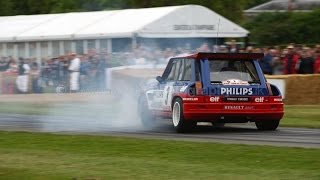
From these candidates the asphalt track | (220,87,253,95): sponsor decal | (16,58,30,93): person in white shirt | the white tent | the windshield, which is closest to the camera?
the asphalt track

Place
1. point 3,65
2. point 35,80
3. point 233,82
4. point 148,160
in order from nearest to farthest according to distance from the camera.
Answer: point 148,160 → point 233,82 → point 35,80 → point 3,65

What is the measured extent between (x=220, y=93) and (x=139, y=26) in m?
17.7

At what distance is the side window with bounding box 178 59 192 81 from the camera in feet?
55.6

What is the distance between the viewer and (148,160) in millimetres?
11711

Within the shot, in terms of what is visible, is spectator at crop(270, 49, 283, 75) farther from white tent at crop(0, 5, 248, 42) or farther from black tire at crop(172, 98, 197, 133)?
black tire at crop(172, 98, 197, 133)

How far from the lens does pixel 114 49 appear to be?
116 feet

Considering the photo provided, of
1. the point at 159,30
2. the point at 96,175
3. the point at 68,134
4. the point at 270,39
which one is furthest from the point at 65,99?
the point at 270,39

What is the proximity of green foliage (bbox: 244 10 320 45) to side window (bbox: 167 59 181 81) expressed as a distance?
115 ft

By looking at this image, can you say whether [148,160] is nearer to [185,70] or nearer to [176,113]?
[176,113]

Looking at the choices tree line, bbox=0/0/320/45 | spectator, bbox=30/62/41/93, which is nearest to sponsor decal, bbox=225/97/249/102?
spectator, bbox=30/62/41/93

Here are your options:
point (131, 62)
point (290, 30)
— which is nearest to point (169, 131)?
point (131, 62)

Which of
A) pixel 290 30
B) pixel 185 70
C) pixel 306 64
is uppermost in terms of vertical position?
pixel 185 70

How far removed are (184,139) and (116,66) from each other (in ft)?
52.0

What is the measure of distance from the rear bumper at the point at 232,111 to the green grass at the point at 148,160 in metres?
2.03
